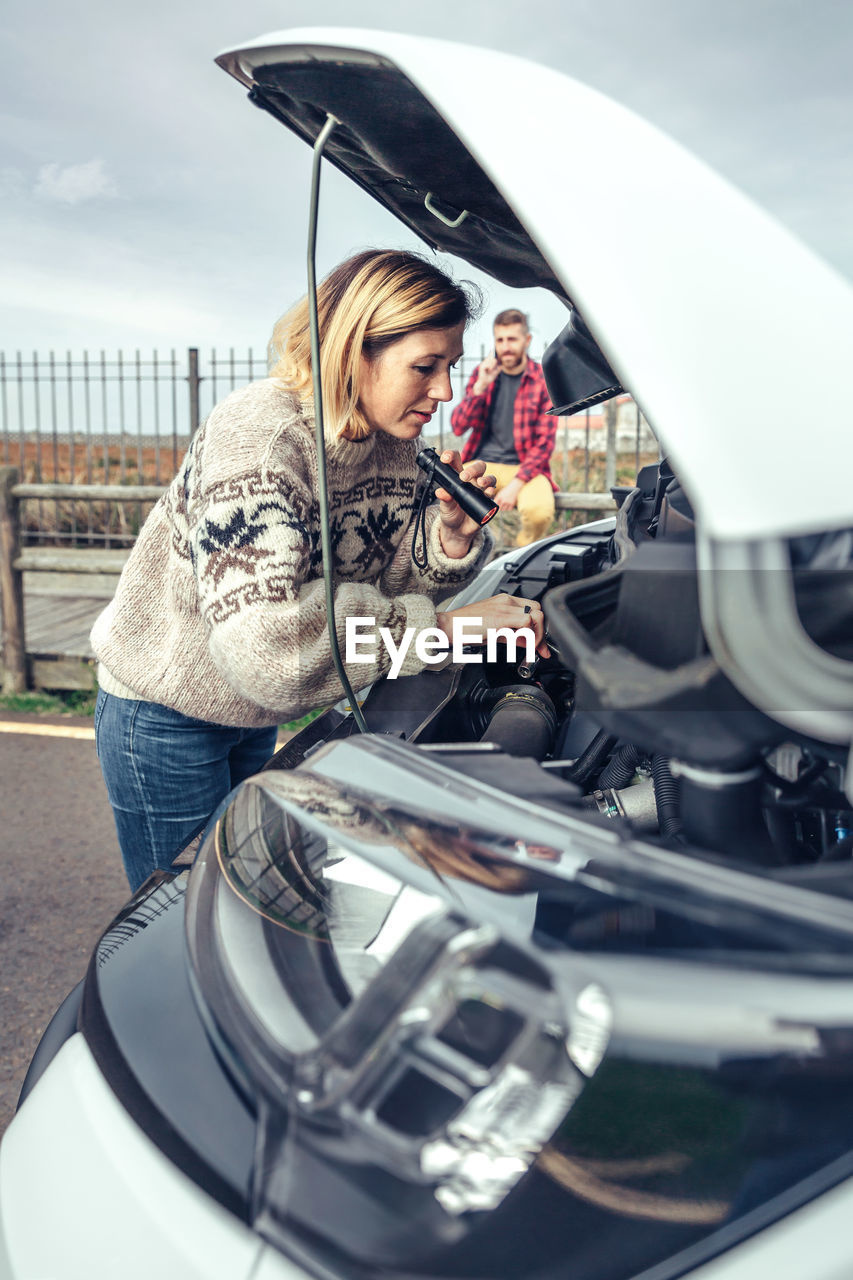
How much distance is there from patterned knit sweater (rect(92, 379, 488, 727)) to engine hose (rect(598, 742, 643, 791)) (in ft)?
1.21

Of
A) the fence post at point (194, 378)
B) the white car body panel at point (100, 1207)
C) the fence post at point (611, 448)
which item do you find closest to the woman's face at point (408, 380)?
the white car body panel at point (100, 1207)

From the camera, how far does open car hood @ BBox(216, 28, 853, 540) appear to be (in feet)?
2.34

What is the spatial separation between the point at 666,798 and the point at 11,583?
15.8 ft

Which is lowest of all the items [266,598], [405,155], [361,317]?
[266,598]

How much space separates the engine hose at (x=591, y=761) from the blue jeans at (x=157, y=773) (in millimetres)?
824

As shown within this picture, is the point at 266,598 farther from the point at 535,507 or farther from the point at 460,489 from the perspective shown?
the point at 535,507

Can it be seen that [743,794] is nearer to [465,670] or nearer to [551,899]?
[551,899]

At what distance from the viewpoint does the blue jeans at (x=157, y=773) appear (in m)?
1.91

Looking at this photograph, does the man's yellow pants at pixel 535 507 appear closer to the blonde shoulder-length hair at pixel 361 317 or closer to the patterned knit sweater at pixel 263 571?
the patterned knit sweater at pixel 263 571

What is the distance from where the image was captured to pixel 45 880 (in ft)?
10.3

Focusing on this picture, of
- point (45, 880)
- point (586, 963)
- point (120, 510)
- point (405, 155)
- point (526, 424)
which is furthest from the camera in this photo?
point (120, 510)

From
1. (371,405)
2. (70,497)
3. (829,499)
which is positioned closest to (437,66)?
(829,499)

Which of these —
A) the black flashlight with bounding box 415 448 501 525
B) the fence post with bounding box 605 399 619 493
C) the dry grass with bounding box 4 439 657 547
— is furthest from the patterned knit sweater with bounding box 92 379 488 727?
the fence post with bounding box 605 399 619 493

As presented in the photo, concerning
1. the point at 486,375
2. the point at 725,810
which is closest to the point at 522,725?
the point at 725,810
